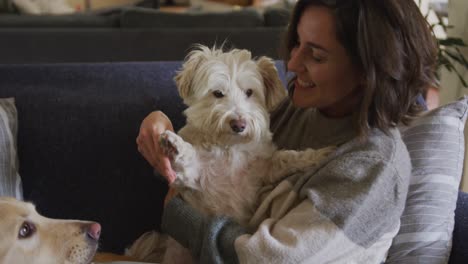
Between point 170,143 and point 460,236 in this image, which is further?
point 460,236

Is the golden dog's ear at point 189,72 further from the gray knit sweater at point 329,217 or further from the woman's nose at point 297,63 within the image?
the gray knit sweater at point 329,217

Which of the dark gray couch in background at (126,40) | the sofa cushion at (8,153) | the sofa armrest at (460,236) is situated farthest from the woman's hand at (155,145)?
the dark gray couch in background at (126,40)

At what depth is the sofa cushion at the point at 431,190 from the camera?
1378 mm

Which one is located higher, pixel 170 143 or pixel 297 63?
pixel 297 63

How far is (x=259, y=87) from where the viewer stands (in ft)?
4.85

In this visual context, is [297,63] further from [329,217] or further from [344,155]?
[329,217]

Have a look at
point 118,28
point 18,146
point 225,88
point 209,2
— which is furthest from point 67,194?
point 209,2

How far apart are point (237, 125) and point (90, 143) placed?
2.59 ft

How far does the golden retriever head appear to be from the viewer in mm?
1251

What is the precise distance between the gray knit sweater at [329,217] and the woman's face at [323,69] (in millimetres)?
118

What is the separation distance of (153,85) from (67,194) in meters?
0.54

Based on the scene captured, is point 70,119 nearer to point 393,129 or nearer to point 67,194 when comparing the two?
point 67,194

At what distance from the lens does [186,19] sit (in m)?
3.14

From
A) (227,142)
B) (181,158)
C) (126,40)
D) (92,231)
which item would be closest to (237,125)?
(227,142)
